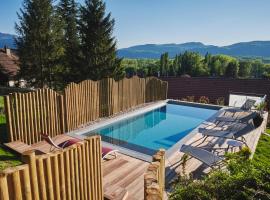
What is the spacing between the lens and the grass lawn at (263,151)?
7.10 meters

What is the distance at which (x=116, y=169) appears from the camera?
6.32 m

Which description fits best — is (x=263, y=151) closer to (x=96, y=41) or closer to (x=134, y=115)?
(x=134, y=115)

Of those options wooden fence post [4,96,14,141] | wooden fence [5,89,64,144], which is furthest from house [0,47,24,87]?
wooden fence post [4,96,14,141]

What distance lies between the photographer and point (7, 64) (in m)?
26.0

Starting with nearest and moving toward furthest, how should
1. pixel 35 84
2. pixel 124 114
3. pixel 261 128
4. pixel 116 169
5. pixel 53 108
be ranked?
pixel 116 169 → pixel 53 108 → pixel 261 128 → pixel 124 114 → pixel 35 84

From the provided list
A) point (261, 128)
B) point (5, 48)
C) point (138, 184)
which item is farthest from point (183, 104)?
point (5, 48)

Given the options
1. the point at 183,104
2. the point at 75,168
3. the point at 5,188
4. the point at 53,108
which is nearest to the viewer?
the point at 5,188

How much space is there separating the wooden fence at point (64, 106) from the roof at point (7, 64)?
16.4 m

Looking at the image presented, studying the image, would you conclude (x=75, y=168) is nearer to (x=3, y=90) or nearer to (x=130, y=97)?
(x=130, y=97)

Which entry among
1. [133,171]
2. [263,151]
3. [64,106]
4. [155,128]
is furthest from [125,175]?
[155,128]

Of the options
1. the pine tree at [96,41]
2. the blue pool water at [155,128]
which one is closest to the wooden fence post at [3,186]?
the blue pool water at [155,128]

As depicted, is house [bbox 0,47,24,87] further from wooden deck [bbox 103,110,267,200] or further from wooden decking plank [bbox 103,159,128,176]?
wooden deck [bbox 103,110,267,200]

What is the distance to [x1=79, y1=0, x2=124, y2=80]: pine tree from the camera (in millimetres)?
18469

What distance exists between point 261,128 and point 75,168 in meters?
9.01
